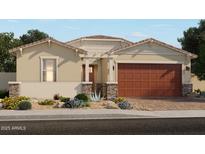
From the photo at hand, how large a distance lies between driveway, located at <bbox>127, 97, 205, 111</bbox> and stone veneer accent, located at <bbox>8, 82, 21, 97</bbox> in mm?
6558

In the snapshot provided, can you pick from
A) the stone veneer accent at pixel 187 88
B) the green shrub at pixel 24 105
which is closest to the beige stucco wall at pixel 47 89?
the green shrub at pixel 24 105

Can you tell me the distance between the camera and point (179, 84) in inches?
1152

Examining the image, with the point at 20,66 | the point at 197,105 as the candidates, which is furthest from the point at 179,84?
the point at 20,66

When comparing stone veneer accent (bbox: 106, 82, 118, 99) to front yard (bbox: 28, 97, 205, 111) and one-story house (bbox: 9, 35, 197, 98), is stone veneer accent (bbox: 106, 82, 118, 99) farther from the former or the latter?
front yard (bbox: 28, 97, 205, 111)

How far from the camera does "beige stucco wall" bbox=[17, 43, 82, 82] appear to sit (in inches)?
1097

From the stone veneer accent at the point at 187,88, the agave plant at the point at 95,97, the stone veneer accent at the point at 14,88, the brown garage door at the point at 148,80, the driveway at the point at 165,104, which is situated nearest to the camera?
the driveway at the point at 165,104

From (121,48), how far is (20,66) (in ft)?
21.5

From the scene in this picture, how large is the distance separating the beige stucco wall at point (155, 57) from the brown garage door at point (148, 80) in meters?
0.38

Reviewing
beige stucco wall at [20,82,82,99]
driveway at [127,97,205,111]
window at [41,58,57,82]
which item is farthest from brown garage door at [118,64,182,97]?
window at [41,58,57,82]

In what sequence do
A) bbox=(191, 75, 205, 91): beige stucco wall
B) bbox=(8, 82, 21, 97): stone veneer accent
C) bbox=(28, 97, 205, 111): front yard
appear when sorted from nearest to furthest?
bbox=(28, 97, 205, 111): front yard → bbox=(8, 82, 21, 97): stone veneer accent → bbox=(191, 75, 205, 91): beige stucco wall

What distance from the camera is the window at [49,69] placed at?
2792 centimetres

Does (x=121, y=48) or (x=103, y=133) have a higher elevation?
(x=121, y=48)

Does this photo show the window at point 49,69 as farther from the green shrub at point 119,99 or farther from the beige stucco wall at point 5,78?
the green shrub at point 119,99

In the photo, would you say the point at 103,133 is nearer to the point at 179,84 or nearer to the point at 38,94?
the point at 38,94
